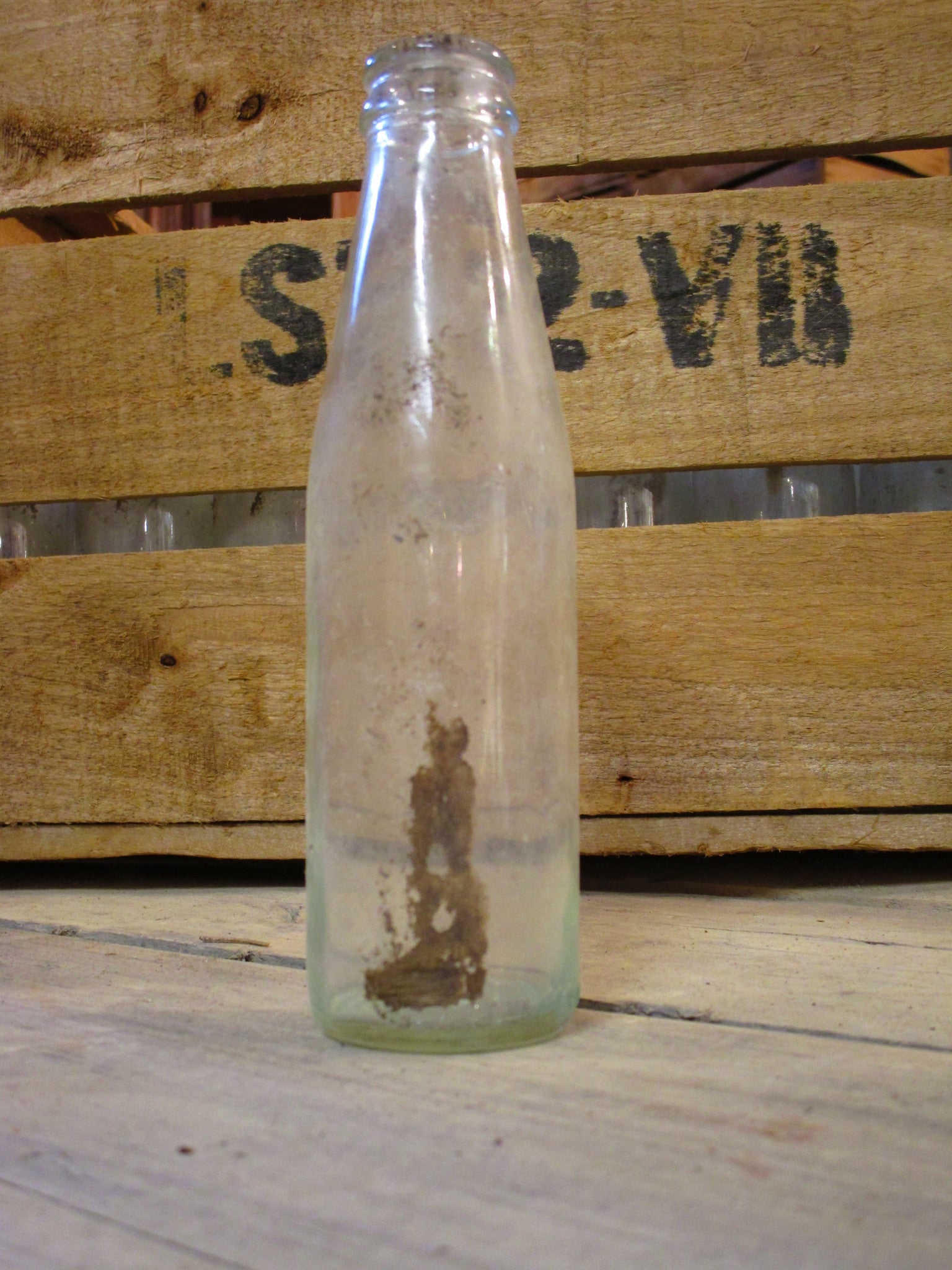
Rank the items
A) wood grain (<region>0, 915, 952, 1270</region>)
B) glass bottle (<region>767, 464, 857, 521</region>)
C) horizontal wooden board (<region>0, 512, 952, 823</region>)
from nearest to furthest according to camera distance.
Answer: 1. wood grain (<region>0, 915, 952, 1270</region>)
2. horizontal wooden board (<region>0, 512, 952, 823</region>)
3. glass bottle (<region>767, 464, 857, 521</region>)

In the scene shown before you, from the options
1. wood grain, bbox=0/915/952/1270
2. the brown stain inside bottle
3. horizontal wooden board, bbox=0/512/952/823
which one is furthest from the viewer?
horizontal wooden board, bbox=0/512/952/823

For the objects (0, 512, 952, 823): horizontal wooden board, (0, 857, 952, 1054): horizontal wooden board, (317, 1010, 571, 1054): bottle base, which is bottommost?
(0, 857, 952, 1054): horizontal wooden board

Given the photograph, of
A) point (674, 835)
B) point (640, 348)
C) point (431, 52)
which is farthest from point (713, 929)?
point (431, 52)

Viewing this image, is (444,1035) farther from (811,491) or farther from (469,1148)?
(811,491)

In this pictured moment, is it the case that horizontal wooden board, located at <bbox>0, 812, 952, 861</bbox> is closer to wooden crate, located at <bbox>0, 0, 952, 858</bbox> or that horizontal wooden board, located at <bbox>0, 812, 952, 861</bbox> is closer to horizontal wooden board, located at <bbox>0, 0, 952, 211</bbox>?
wooden crate, located at <bbox>0, 0, 952, 858</bbox>

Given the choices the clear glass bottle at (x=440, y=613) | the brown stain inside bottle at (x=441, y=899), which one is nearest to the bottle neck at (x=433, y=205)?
the clear glass bottle at (x=440, y=613)

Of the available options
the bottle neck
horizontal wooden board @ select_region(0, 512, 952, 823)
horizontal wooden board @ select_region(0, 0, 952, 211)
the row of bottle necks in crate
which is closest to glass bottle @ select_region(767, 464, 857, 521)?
the row of bottle necks in crate

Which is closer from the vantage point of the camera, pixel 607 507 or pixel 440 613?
pixel 440 613
